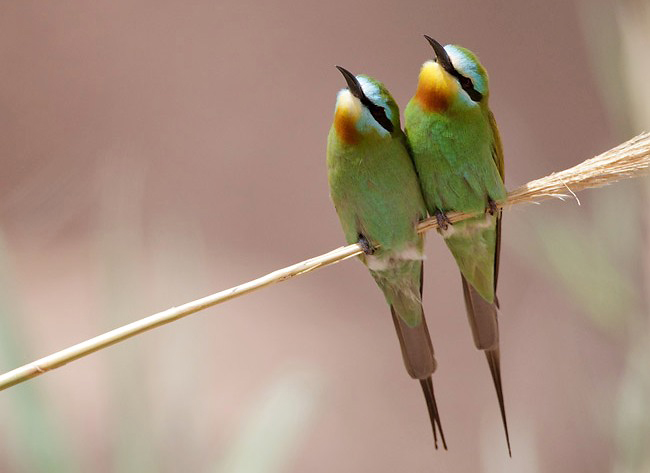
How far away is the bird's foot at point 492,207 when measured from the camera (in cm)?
142

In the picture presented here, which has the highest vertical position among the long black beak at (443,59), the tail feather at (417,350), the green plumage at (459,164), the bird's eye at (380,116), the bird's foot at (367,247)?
the long black beak at (443,59)

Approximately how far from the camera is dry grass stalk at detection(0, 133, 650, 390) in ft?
2.37

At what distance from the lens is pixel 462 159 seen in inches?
55.3

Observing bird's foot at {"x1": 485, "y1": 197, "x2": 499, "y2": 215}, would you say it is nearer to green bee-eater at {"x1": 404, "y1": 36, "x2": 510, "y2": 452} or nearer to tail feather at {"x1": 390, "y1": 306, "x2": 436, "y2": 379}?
green bee-eater at {"x1": 404, "y1": 36, "x2": 510, "y2": 452}

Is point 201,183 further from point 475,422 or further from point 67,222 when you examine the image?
point 475,422

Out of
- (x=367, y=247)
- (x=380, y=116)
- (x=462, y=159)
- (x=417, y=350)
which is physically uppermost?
(x=380, y=116)

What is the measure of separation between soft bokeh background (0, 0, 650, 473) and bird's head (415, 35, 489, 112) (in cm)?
165

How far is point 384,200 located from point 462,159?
0.16 metres

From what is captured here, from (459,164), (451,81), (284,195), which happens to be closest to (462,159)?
(459,164)

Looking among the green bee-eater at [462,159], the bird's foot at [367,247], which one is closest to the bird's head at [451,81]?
the green bee-eater at [462,159]

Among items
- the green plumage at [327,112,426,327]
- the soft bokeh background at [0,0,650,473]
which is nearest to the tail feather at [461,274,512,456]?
the green plumage at [327,112,426,327]

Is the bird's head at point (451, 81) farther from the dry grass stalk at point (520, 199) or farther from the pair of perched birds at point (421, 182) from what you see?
the dry grass stalk at point (520, 199)

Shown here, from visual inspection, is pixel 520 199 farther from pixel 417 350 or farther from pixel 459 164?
pixel 417 350

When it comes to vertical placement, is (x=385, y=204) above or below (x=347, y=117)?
below
